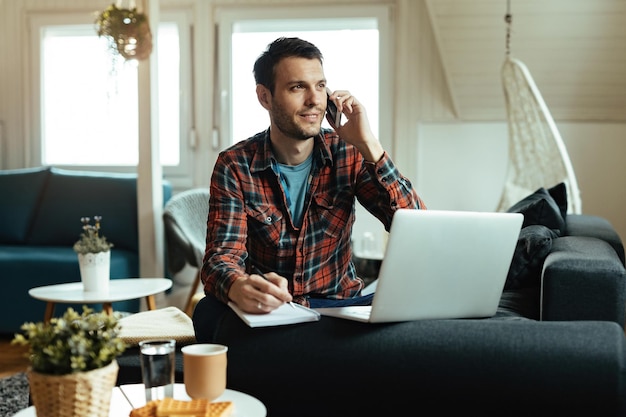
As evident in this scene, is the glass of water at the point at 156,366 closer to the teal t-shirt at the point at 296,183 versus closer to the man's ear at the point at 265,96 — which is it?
the teal t-shirt at the point at 296,183

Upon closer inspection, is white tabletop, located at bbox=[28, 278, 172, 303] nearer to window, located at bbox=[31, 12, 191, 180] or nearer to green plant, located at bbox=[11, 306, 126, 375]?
window, located at bbox=[31, 12, 191, 180]

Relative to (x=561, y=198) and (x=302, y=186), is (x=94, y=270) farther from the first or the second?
(x=561, y=198)

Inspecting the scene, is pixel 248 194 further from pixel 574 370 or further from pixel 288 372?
pixel 574 370

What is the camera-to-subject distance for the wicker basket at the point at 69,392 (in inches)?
50.8

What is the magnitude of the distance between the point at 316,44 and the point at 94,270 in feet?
7.75

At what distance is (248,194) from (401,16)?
301 cm

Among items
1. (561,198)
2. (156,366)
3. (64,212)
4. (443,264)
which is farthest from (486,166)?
(156,366)

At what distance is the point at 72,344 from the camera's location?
1291 millimetres

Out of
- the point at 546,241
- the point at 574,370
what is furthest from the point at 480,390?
the point at 546,241

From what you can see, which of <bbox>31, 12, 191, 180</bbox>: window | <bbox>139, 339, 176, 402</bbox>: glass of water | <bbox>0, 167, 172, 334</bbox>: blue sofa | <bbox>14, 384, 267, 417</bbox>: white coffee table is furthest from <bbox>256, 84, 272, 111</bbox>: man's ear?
<bbox>31, 12, 191, 180</bbox>: window

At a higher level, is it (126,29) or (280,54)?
(126,29)

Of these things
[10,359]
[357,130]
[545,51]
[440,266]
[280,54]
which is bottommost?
[10,359]

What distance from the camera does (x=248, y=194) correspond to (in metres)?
2.23

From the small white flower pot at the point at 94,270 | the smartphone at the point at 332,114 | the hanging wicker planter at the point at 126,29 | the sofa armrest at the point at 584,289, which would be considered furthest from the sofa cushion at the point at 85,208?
the sofa armrest at the point at 584,289
